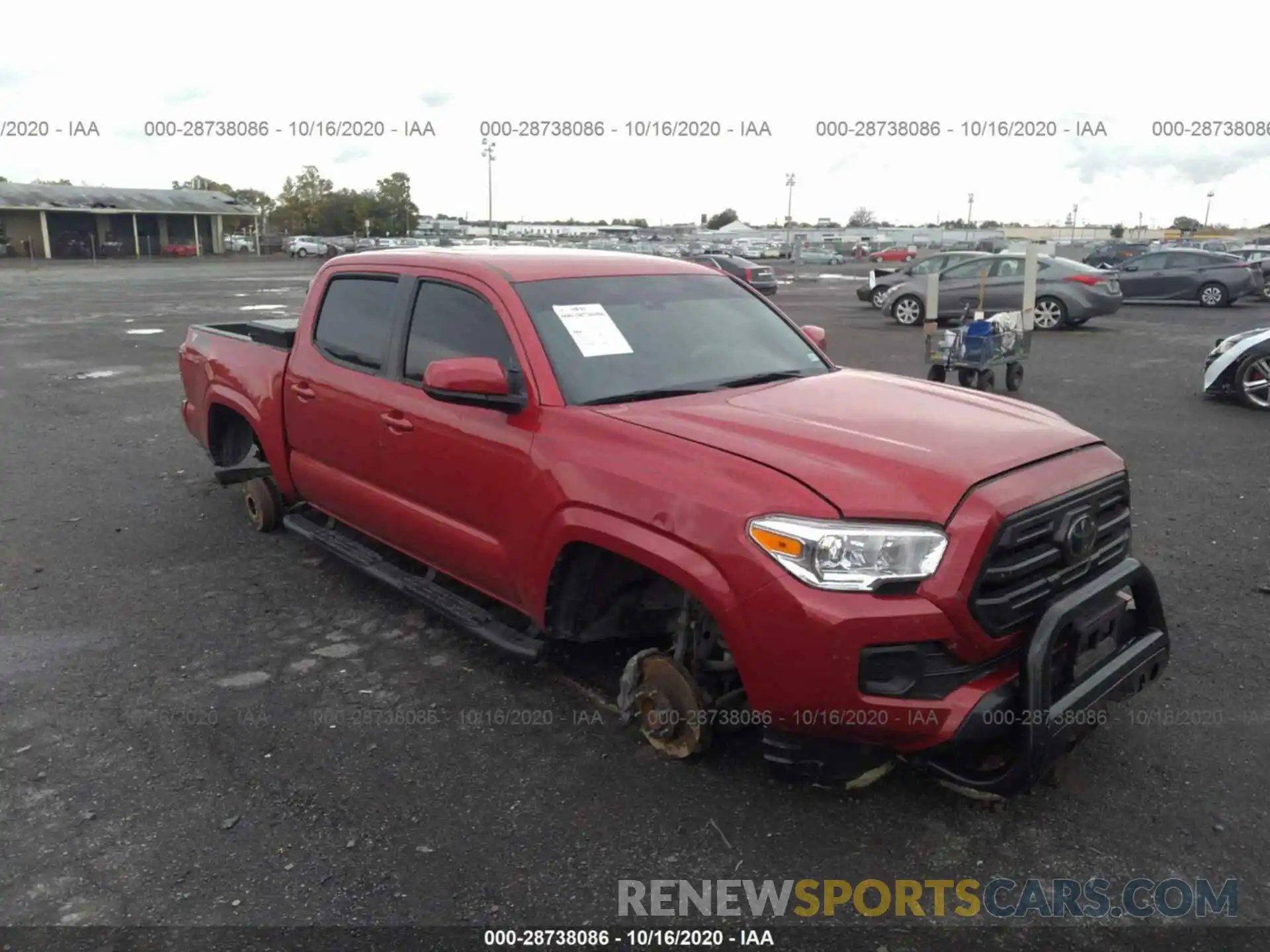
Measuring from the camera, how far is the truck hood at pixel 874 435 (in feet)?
9.71

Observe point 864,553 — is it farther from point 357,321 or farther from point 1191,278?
point 1191,278

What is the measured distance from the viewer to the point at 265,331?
5.79m

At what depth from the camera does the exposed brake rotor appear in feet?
11.3

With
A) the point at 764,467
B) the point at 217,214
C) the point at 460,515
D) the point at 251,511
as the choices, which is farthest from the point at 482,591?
the point at 217,214

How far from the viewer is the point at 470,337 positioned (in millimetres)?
4238

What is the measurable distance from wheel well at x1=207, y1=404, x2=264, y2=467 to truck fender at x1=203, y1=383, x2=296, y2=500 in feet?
0.78

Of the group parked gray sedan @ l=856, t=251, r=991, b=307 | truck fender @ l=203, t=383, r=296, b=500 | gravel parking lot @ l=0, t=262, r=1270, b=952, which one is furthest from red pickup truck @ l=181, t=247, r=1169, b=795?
parked gray sedan @ l=856, t=251, r=991, b=307

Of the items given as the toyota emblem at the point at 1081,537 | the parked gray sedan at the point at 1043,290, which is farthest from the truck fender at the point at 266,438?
the parked gray sedan at the point at 1043,290

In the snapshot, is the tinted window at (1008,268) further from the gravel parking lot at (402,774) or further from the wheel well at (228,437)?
the wheel well at (228,437)

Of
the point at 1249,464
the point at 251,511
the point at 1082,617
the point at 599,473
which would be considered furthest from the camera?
the point at 1249,464

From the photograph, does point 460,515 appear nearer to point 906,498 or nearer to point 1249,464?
point 906,498

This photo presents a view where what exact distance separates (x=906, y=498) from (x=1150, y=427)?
7910 mm

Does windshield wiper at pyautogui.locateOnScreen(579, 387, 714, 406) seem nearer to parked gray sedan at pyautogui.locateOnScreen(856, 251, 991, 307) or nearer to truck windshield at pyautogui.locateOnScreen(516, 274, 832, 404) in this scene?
truck windshield at pyautogui.locateOnScreen(516, 274, 832, 404)

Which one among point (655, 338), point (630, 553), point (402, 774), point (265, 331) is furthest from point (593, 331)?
point (265, 331)
